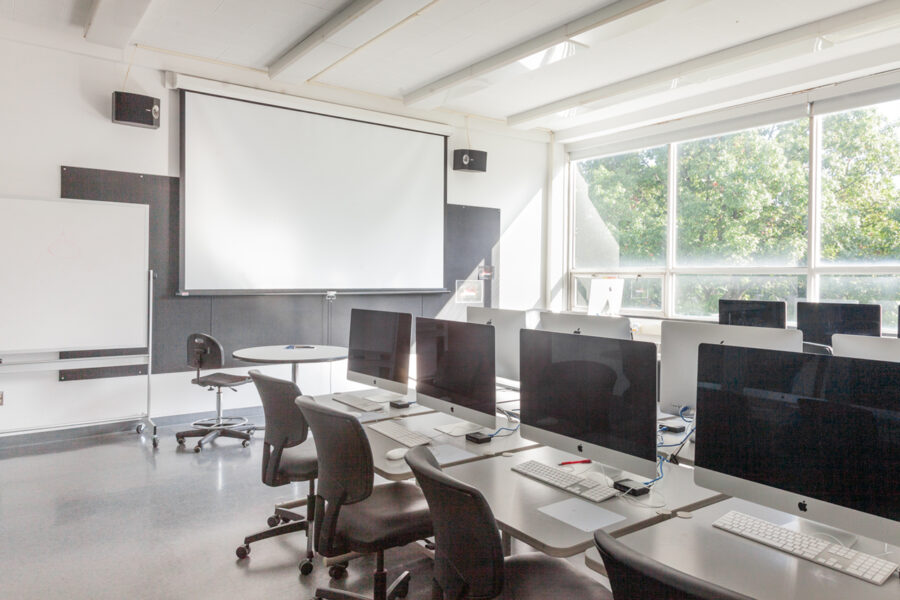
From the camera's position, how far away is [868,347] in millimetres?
2232

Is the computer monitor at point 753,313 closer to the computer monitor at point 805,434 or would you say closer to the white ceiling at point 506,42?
the white ceiling at point 506,42

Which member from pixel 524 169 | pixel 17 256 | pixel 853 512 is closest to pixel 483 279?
pixel 524 169

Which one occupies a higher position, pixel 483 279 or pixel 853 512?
pixel 483 279

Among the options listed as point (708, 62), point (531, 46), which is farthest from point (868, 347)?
point (708, 62)

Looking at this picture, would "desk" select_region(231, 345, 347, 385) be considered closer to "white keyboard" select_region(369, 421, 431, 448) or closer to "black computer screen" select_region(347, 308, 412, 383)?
"black computer screen" select_region(347, 308, 412, 383)

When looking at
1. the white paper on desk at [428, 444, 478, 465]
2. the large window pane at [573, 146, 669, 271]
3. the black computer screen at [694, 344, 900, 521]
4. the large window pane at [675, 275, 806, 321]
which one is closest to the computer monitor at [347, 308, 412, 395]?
the white paper on desk at [428, 444, 478, 465]

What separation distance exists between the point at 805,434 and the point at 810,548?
0.96ft

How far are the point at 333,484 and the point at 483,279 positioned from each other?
5.16 meters

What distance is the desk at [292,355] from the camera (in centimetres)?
430

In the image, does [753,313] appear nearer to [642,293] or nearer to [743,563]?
[642,293]

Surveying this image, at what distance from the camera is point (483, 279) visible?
7.13m

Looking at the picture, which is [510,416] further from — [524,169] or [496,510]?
[524,169]

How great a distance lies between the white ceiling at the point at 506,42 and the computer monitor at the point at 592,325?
227 cm

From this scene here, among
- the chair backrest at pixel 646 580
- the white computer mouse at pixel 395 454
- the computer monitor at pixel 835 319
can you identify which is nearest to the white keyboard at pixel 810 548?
the chair backrest at pixel 646 580
